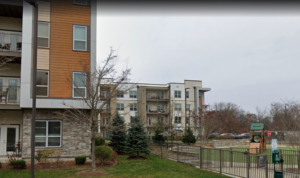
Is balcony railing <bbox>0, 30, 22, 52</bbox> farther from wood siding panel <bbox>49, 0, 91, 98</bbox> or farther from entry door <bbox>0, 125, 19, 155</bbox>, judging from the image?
entry door <bbox>0, 125, 19, 155</bbox>

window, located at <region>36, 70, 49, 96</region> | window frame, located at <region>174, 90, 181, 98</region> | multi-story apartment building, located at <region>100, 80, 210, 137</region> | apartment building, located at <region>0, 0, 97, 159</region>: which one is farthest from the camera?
window frame, located at <region>174, 90, 181, 98</region>

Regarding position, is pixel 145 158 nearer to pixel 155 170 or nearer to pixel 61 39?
pixel 155 170

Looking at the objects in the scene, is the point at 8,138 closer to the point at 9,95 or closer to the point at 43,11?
the point at 9,95

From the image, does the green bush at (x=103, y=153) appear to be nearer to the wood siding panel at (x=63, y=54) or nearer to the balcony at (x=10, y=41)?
the wood siding panel at (x=63, y=54)

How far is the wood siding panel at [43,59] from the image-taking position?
17092mm

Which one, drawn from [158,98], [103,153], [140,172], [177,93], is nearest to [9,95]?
[103,153]

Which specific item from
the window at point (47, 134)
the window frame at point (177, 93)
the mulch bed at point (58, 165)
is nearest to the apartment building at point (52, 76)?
the window at point (47, 134)

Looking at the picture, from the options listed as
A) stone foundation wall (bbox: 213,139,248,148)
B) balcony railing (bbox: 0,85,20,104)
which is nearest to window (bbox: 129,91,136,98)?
stone foundation wall (bbox: 213,139,248,148)

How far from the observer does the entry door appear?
60.0 ft

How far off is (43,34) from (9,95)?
4.91m

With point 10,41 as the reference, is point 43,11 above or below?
above

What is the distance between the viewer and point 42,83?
56.0 feet

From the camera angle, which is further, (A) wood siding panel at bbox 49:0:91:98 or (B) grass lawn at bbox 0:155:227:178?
(A) wood siding panel at bbox 49:0:91:98

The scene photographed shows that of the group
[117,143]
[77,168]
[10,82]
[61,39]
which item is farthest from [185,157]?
[10,82]
